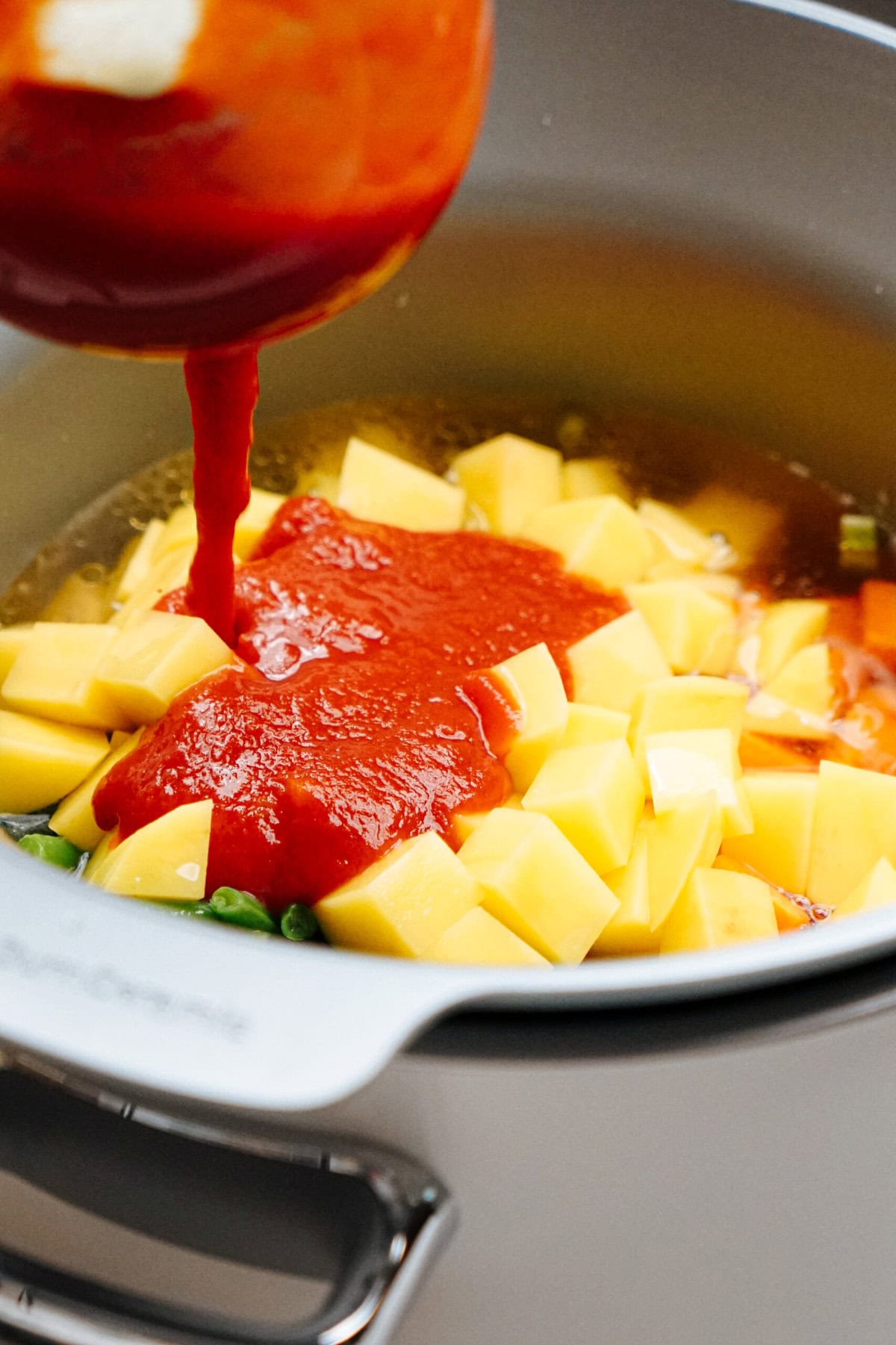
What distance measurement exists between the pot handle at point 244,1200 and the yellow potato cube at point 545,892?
29 centimetres

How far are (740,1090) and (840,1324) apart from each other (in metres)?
0.36

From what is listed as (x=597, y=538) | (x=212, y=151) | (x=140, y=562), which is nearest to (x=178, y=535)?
(x=140, y=562)

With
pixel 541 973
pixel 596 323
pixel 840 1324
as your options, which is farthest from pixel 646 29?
pixel 840 1324

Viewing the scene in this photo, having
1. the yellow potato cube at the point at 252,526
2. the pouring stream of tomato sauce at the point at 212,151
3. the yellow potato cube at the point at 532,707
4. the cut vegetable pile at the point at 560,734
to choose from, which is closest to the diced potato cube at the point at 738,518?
the cut vegetable pile at the point at 560,734

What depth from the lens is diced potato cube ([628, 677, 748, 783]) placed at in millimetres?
1151

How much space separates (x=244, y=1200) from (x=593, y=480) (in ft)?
2.99

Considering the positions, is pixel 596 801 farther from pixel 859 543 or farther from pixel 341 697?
pixel 859 543

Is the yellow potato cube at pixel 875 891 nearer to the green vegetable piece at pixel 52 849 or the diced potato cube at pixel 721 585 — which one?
the diced potato cube at pixel 721 585

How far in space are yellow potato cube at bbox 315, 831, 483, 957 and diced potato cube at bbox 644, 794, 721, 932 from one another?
0.16m

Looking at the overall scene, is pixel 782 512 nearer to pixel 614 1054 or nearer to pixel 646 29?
pixel 646 29

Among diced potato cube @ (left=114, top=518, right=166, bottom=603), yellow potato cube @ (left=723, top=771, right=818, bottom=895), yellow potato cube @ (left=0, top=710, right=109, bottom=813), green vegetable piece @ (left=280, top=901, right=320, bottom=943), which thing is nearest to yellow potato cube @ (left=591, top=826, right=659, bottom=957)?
yellow potato cube @ (left=723, top=771, right=818, bottom=895)

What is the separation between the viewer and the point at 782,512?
4.53ft

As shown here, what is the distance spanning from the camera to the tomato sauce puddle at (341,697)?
993 mm

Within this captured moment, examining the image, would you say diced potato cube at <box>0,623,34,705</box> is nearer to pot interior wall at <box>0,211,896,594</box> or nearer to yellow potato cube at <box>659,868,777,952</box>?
pot interior wall at <box>0,211,896,594</box>
